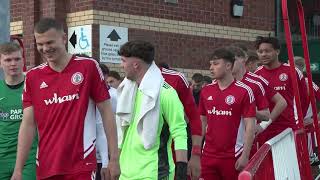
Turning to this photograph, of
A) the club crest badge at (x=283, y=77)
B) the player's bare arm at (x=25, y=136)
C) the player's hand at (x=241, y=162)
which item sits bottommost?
the player's hand at (x=241, y=162)

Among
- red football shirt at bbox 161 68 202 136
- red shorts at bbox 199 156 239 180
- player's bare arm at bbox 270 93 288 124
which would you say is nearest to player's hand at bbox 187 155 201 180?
red football shirt at bbox 161 68 202 136

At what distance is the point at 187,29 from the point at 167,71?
26.7ft

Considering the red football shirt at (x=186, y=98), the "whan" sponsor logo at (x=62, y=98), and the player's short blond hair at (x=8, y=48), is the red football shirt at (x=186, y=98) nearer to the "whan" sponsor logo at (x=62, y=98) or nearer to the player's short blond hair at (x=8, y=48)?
the player's short blond hair at (x=8, y=48)

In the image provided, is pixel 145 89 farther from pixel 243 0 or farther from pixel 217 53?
pixel 243 0

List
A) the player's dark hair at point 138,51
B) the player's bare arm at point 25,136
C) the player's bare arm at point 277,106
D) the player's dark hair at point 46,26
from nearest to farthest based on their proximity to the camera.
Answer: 1. the player's dark hair at point 46,26
2. the player's bare arm at point 25,136
3. the player's dark hair at point 138,51
4. the player's bare arm at point 277,106

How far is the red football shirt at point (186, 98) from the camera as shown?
24.8 feet

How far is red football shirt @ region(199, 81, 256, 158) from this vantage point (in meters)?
8.35

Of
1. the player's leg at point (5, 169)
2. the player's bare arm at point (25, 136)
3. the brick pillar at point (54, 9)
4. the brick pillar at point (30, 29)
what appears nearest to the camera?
the player's bare arm at point (25, 136)

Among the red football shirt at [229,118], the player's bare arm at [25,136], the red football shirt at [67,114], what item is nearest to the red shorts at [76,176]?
the red football shirt at [67,114]

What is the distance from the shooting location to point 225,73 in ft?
27.8

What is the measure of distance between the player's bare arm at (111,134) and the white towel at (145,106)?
0.59 m

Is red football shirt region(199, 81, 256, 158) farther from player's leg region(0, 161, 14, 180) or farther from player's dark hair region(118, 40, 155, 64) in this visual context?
player's leg region(0, 161, 14, 180)

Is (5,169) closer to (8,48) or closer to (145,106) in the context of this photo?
(8,48)

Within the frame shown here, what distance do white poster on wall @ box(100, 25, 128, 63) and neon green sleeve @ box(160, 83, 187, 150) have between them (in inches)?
302
